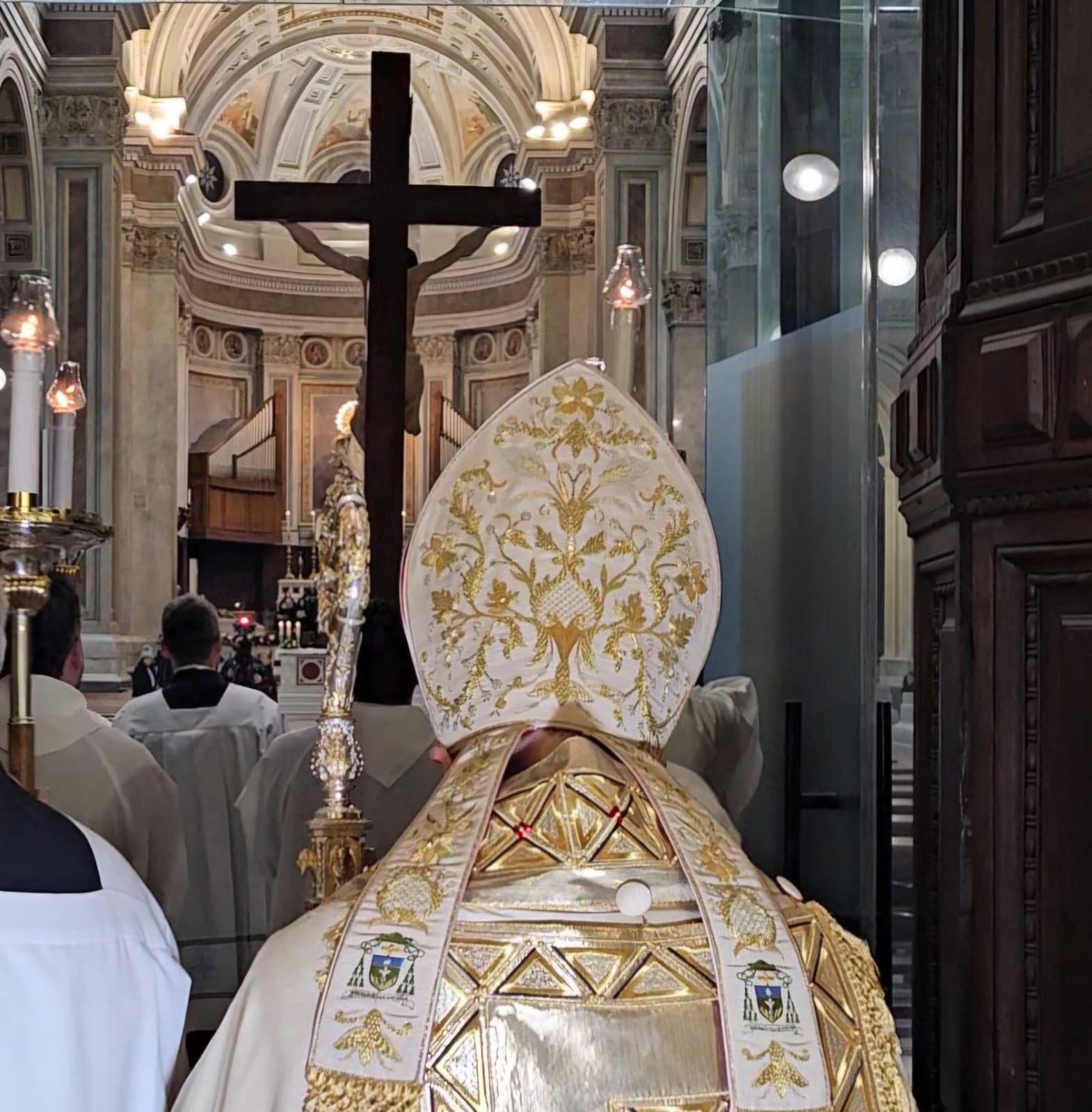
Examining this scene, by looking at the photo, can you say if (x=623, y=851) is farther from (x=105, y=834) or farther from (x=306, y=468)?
(x=306, y=468)

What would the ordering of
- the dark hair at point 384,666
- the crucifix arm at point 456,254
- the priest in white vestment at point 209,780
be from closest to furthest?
the dark hair at point 384,666 → the crucifix arm at point 456,254 → the priest in white vestment at point 209,780

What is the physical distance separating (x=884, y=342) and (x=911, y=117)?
0.49 meters

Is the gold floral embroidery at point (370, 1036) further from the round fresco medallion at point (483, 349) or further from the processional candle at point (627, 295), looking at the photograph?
the round fresco medallion at point (483, 349)

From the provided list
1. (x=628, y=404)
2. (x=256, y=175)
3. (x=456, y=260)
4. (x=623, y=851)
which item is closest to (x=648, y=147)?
(x=456, y=260)

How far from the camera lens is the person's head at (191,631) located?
3730 millimetres

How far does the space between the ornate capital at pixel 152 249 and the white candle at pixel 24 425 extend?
2.58 m

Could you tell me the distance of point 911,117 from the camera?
2994mm

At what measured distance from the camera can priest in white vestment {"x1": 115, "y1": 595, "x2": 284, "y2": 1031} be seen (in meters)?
3.65

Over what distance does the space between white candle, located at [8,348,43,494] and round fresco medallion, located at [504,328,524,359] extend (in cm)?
280

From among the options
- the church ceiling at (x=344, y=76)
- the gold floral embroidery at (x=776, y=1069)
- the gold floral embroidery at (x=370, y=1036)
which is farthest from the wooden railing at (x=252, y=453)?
the gold floral embroidery at (x=776, y=1069)

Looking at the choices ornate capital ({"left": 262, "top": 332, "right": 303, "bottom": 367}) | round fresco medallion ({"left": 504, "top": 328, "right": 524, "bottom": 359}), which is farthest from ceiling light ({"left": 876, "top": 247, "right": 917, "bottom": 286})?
ornate capital ({"left": 262, "top": 332, "right": 303, "bottom": 367})

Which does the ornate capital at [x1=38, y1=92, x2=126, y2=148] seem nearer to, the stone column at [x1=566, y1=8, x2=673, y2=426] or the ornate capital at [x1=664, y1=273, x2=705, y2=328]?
the stone column at [x1=566, y1=8, x2=673, y2=426]

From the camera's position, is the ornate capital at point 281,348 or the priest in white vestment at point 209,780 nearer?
the priest in white vestment at point 209,780

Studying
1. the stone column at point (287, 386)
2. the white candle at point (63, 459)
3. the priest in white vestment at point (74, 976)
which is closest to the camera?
the priest in white vestment at point (74, 976)
